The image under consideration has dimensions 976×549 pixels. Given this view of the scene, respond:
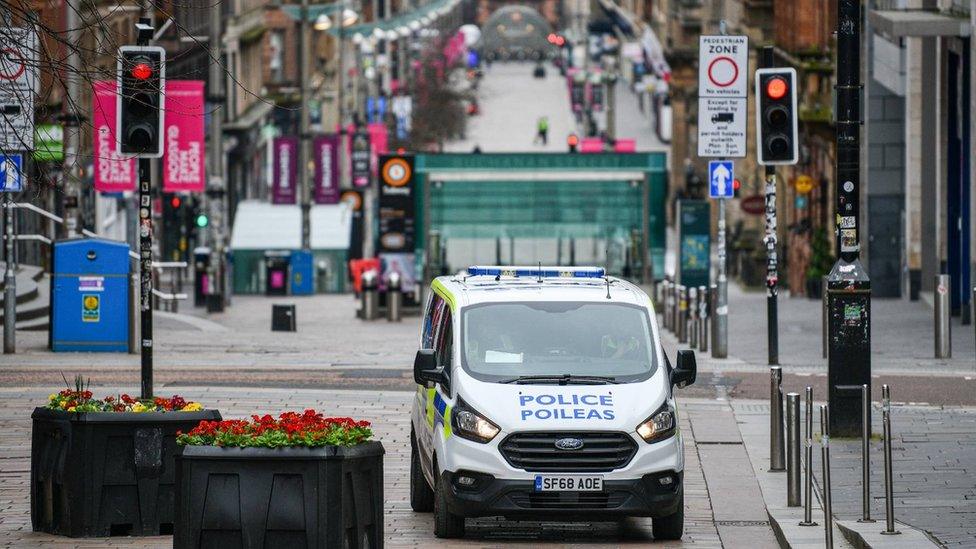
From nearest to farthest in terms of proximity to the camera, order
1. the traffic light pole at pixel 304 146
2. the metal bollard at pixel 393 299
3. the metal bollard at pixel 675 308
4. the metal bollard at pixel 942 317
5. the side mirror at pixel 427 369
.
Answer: the side mirror at pixel 427 369 < the metal bollard at pixel 942 317 < the metal bollard at pixel 675 308 < the metal bollard at pixel 393 299 < the traffic light pole at pixel 304 146

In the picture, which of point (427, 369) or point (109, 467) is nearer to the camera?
point (109, 467)

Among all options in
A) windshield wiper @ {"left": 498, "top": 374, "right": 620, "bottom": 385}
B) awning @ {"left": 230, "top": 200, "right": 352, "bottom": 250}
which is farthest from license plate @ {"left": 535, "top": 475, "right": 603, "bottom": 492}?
awning @ {"left": 230, "top": 200, "right": 352, "bottom": 250}

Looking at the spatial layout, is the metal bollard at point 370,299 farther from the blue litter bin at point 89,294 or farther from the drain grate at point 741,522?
the drain grate at point 741,522

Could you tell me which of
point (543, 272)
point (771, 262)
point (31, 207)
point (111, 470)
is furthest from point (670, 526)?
point (31, 207)

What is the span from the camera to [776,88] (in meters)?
20.1

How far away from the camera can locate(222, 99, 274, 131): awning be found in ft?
256

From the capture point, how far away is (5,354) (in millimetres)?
27062

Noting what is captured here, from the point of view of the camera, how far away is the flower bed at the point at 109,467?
12688 mm

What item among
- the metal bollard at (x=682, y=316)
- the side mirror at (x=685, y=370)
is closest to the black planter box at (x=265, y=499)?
the side mirror at (x=685, y=370)

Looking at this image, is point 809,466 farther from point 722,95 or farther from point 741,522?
point 722,95

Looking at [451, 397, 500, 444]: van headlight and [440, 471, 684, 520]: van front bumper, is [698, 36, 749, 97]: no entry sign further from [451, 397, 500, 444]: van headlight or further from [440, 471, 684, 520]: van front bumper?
[440, 471, 684, 520]: van front bumper

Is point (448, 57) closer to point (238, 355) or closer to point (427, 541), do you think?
point (238, 355)

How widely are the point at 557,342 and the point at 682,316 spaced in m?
18.8

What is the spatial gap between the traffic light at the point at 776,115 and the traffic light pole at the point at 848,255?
3.34 meters
